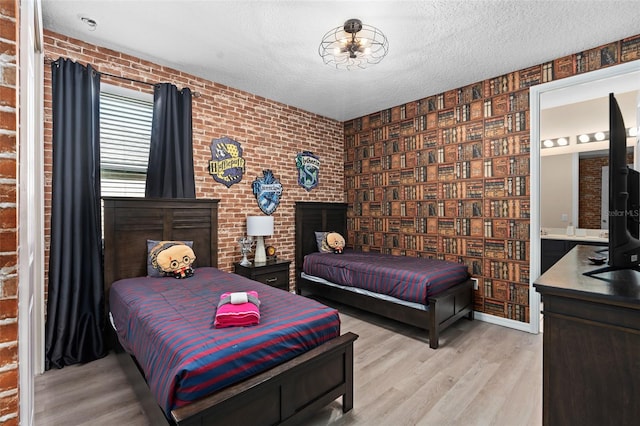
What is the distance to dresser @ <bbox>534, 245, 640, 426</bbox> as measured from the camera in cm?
120

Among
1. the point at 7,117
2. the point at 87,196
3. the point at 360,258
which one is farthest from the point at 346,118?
the point at 7,117

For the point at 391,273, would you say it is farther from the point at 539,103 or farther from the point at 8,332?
the point at 8,332

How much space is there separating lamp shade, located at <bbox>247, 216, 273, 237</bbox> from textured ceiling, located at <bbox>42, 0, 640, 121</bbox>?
66.6 inches

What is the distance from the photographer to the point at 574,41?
2.85 meters

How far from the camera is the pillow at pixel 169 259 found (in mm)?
2896

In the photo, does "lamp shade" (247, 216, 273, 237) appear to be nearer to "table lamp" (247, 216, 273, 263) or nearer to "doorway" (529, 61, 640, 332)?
"table lamp" (247, 216, 273, 263)

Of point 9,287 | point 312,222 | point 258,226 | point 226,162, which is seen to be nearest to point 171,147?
point 226,162

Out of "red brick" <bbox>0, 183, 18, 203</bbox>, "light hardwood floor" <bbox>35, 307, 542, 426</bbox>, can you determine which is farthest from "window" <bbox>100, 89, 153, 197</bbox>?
"red brick" <bbox>0, 183, 18, 203</bbox>

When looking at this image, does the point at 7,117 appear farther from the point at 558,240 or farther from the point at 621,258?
the point at 558,240

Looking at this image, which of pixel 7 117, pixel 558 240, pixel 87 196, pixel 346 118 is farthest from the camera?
pixel 346 118

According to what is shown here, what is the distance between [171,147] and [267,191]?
1368mm

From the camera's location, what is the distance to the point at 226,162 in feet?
12.6

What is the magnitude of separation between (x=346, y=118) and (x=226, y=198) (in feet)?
8.46

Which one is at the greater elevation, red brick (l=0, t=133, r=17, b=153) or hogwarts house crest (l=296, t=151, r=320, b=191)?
hogwarts house crest (l=296, t=151, r=320, b=191)
